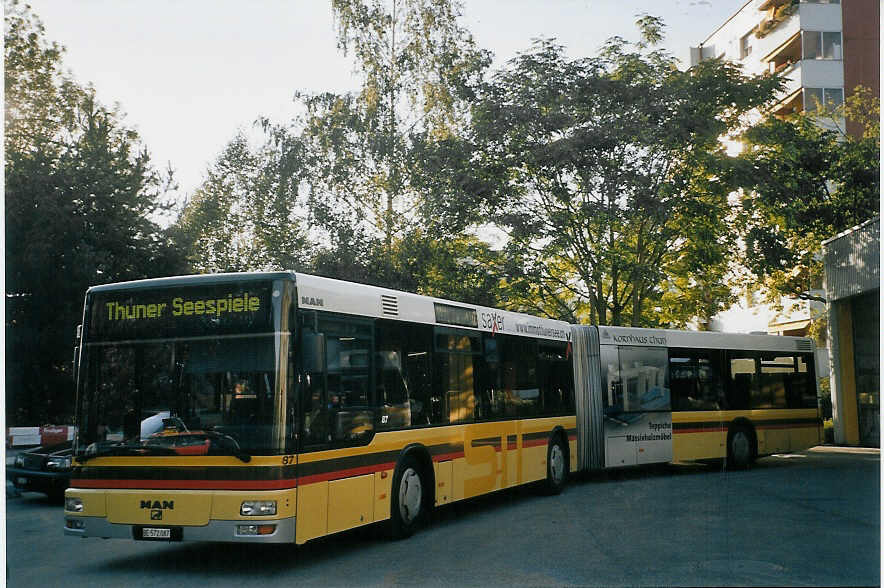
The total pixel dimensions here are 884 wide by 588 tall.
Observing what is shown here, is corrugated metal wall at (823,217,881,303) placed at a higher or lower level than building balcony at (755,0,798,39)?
lower

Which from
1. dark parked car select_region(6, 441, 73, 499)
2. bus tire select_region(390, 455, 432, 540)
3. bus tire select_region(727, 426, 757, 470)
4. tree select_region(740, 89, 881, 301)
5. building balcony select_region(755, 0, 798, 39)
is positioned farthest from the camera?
building balcony select_region(755, 0, 798, 39)

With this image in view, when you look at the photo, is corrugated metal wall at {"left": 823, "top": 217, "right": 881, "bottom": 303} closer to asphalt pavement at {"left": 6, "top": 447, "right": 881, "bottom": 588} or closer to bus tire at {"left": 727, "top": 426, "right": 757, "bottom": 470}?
bus tire at {"left": 727, "top": 426, "right": 757, "bottom": 470}

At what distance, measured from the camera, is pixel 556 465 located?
52.0 ft

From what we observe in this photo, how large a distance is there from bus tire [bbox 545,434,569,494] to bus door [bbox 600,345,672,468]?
1.85 m

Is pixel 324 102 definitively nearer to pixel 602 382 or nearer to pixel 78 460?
pixel 602 382

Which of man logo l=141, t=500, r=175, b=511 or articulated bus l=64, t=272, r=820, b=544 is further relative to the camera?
man logo l=141, t=500, r=175, b=511

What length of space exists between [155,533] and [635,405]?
36.1ft

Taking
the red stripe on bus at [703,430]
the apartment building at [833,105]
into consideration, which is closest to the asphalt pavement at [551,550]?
the red stripe on bus at [703,430]

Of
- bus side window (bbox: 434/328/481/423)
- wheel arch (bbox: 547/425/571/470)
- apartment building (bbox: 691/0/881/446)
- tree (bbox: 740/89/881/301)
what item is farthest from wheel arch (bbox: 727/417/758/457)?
tree (bbox: 740/89/881/301)

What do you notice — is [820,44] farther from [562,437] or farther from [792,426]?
[562,437]

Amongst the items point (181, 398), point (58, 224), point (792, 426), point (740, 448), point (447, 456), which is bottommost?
point (740, 448)

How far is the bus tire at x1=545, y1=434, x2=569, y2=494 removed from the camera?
15570mm

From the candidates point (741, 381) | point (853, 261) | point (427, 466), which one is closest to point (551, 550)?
point (427, 466)

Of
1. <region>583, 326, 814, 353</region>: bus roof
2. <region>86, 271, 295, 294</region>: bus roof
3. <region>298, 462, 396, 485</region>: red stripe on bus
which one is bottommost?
<region>298, 462, 396, 485</region>: red stripe on bus
